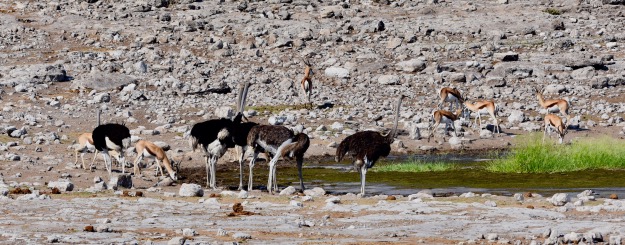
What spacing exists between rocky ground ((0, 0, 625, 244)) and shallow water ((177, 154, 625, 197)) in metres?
1.94

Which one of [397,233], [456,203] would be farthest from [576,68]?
[397,233]

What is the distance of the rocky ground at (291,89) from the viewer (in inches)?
517

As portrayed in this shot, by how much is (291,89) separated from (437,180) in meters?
15.0

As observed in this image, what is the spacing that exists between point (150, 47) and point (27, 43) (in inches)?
181

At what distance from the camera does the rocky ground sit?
1314 centimetres

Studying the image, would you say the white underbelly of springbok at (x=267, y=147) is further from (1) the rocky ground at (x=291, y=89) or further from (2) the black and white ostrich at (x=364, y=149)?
(2) the black and white ostrich at (x=364, y=149)

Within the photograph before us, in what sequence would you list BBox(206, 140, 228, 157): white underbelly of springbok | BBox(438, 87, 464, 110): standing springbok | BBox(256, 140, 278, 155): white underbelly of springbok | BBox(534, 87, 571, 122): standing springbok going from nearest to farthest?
BBox(256, 140, 278, 155): white underbelly of springbok
BBox(206, 140, 228, 157): white underbelly of springbok
BBox(534, 87, 571, 122): standing springbok
BBox(438, 87, 464, 110): standing springbok

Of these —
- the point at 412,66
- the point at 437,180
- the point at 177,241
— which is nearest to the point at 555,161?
the point at 437,180

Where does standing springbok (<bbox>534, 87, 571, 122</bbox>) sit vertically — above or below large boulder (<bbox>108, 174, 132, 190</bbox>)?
below

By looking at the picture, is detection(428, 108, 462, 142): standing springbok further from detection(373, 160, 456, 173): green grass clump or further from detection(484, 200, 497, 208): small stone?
detection(484, 200, 497, 208): small stone

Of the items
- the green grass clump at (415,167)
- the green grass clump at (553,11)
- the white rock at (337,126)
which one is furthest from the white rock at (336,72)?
the green grass clump at (415,167)

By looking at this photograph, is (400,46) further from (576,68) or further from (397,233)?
(397,233)

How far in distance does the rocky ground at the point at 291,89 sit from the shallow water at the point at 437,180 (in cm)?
194

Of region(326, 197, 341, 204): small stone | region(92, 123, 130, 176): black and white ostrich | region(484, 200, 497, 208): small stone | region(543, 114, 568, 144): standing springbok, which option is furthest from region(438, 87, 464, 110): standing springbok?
region(484, 200, 497, 208): small stone
